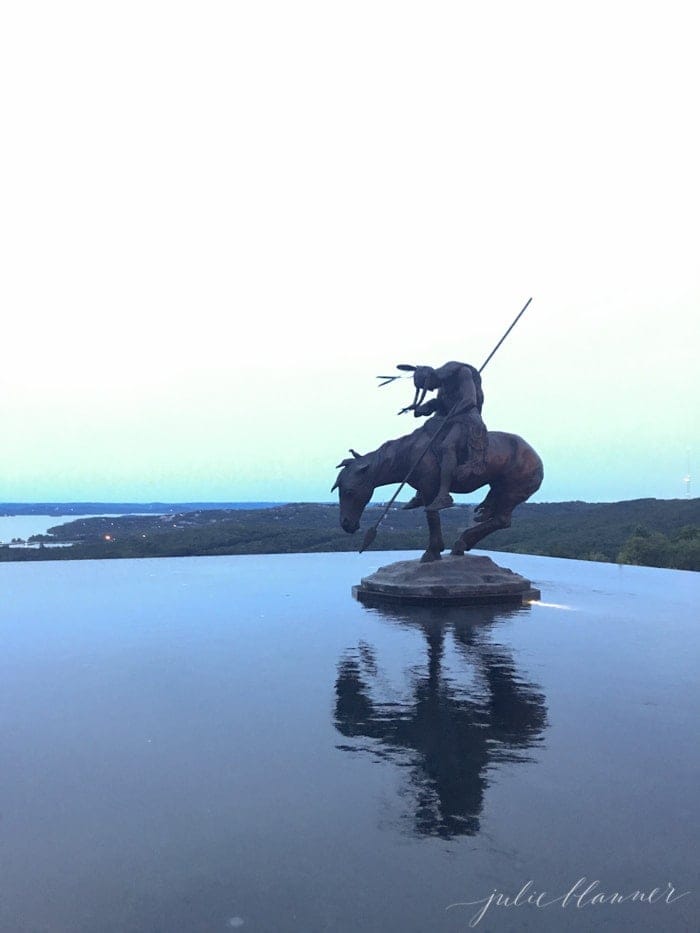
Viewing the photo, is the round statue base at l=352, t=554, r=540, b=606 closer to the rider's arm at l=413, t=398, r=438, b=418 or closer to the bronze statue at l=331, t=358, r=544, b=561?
the bronze statue at l=331, t=358, r=544, b=561

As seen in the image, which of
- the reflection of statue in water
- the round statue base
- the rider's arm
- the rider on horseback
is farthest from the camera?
the rider's arm

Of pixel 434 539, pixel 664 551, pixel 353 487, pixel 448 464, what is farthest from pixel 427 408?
pixel 664 551

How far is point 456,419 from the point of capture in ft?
41.3

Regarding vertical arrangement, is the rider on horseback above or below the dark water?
above

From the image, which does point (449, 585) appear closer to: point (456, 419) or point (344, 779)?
point (456, 419)

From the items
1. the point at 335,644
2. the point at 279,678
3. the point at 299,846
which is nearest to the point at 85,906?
the point at 299,846

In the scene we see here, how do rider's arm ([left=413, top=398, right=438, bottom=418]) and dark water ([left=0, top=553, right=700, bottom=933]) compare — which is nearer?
dark water ([left=0, top=553, right=700, bottom=933])

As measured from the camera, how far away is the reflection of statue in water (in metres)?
3.74
